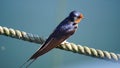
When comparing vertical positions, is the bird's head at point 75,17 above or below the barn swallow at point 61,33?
above

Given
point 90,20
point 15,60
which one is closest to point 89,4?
point 90,20

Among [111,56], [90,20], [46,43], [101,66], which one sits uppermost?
[46,43]

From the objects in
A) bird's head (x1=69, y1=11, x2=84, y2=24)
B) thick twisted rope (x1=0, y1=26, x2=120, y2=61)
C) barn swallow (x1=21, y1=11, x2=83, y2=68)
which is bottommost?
thick twisted rope (x1=0, y1=26, x2=120, y2=61)

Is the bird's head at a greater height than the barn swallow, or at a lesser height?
greater

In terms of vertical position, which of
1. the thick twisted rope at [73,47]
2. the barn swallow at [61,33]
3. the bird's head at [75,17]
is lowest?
the thick twisted rope at [73,47]

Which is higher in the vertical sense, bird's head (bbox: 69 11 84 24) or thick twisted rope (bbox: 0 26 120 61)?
bird's head (bbox: 69 11 84 24)

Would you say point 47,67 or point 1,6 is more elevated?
point 1,6

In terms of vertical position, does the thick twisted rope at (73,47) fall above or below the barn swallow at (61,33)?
below

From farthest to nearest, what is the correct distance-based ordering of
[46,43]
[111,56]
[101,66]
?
[101,66] < [111,56] < [46,43]

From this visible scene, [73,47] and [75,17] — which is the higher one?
[75,17]

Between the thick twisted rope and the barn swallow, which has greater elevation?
Result: the barn swallow

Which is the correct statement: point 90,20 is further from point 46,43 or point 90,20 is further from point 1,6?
point 46,43
